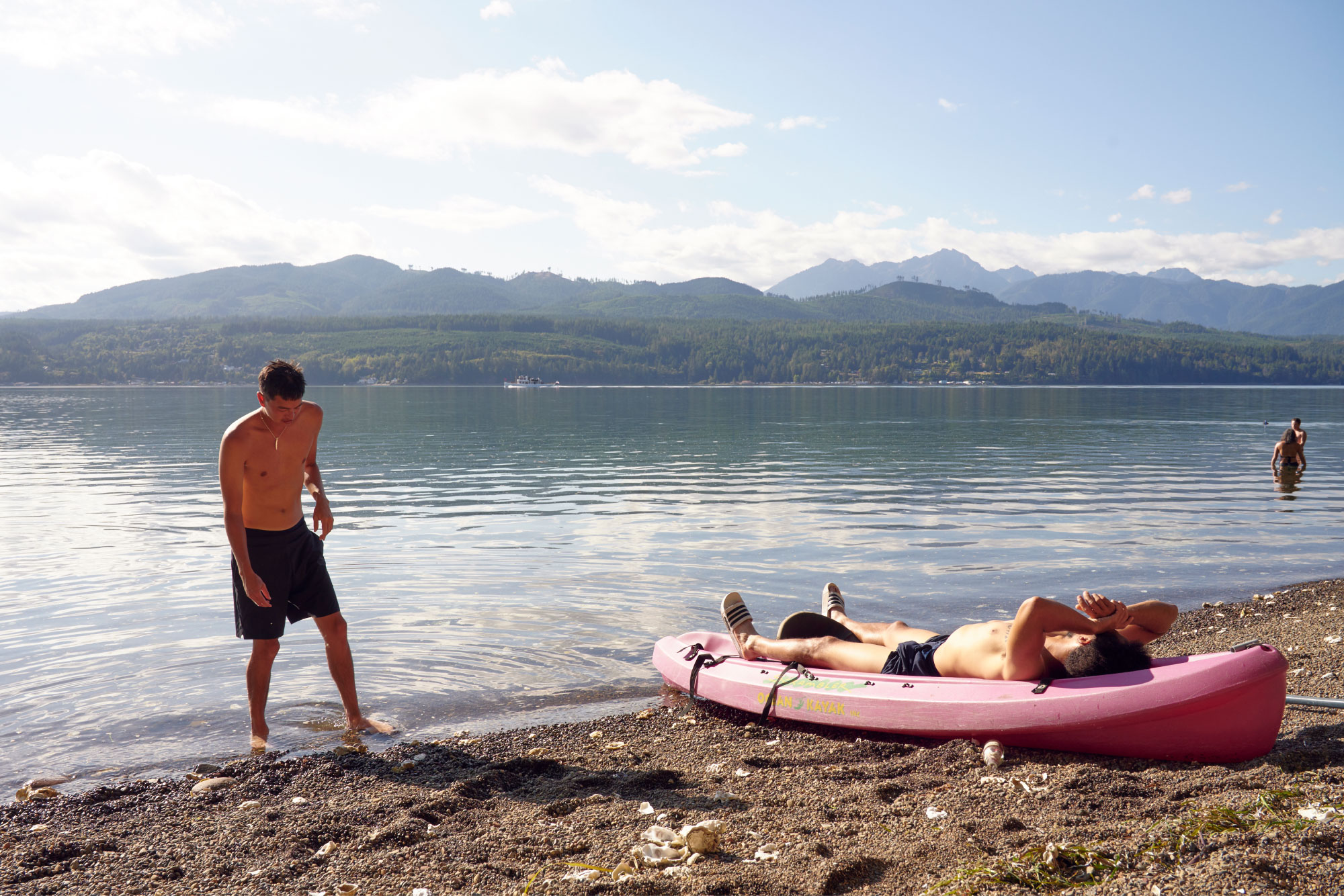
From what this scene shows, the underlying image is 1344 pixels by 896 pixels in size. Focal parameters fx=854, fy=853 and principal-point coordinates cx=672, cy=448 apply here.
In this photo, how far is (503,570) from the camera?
13.1 meters

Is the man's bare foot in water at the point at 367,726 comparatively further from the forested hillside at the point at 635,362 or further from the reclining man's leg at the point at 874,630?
the forested hillside at the point at 635,362

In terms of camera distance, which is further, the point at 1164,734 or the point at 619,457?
the point at 619,457

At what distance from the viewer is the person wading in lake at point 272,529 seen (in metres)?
6.19

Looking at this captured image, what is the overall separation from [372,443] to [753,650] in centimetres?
3373

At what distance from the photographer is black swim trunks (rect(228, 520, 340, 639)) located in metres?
6.40

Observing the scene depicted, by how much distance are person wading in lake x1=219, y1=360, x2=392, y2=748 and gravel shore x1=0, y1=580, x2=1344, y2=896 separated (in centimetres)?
93

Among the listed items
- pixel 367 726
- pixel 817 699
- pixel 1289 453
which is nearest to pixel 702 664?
pixel 817 699

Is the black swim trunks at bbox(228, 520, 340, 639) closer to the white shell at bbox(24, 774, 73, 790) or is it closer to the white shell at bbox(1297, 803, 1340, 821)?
the white shell at bbox(24, 774, 73, 790)

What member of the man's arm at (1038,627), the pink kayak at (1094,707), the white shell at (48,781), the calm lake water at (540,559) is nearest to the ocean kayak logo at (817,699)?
the pink kayak at (1094,707)

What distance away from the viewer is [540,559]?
13.9 metres

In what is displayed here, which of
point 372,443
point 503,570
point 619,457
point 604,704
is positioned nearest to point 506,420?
point 372,443

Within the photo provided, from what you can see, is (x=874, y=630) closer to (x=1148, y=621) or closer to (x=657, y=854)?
(x=1148, y=621)

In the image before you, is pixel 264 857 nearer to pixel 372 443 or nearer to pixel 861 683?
pixel 861 683

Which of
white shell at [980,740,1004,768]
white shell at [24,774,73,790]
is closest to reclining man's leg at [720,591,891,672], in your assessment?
white shell at [980,740,1004,768]
